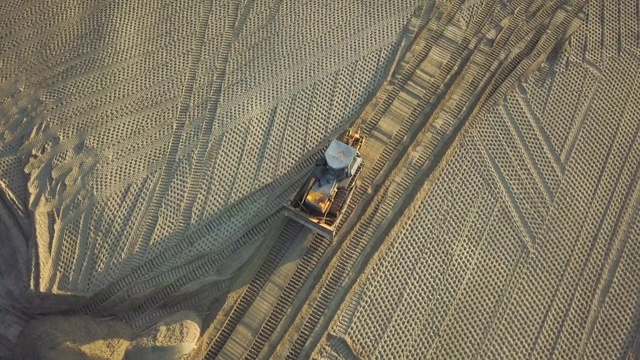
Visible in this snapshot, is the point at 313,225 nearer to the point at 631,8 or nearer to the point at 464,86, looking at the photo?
the point at 464,86

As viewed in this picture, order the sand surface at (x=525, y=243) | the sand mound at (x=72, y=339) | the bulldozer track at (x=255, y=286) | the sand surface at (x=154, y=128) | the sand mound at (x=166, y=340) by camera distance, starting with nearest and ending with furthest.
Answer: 1. the sand mound at (x=72, y=339)
2. the sand mound at (x=166, y=340)
3. the sand surface at (x=525, y=243)
4. the bulldozer track at (x=255, y=286)
5. the sand surface at (x=154, y=128)

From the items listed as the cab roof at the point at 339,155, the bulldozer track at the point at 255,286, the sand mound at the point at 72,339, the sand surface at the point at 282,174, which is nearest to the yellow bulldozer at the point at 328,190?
the cab roof at the point at 339,155

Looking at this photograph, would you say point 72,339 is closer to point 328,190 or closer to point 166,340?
point 166,340

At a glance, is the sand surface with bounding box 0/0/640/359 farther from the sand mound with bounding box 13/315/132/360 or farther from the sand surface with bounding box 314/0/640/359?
the sand mound with bounding box 13/315/132/360

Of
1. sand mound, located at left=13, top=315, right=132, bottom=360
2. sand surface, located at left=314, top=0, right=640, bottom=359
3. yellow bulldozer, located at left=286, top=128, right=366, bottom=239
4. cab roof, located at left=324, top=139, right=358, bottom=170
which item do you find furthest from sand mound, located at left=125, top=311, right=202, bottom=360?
cab roof, located at left=324, top=139, right=358, bottom=170

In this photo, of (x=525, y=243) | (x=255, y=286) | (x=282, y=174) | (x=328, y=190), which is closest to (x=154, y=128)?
(x=282, y=174)

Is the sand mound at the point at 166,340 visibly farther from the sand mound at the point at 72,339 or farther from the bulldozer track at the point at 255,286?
the bulldozer track at the point at 255,286
